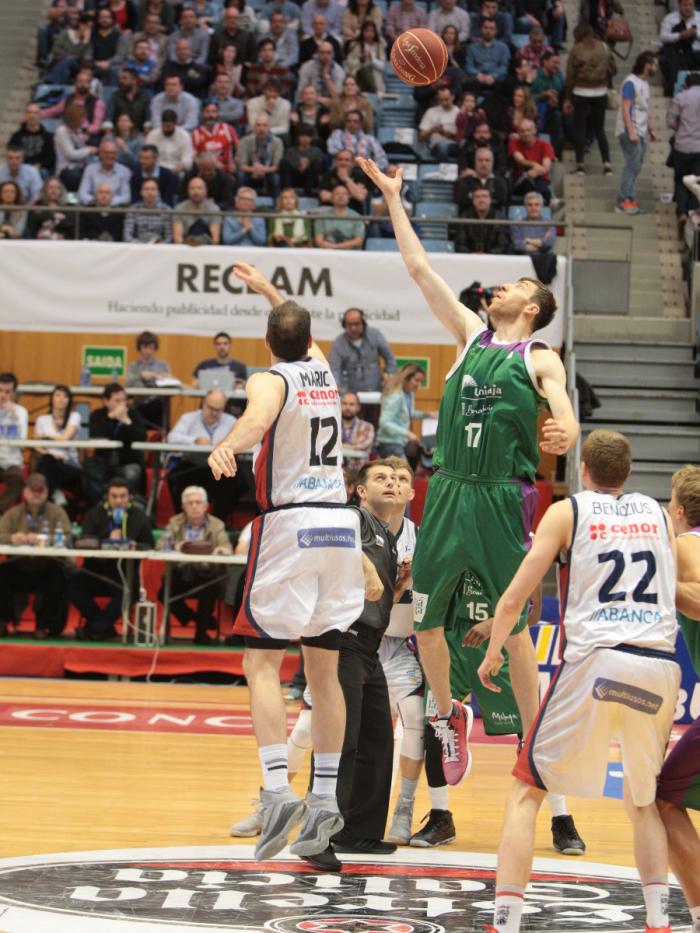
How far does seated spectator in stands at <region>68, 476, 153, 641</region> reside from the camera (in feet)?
40.1

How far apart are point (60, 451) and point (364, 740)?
7.32m

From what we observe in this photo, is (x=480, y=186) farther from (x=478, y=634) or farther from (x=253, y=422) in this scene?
(x=253, y=422)

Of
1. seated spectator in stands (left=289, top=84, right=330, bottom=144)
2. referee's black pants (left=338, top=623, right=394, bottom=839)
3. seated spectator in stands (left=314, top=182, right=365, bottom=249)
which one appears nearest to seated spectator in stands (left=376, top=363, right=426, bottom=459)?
seated spectator in stands (left=314, top=182, right=365, bottom=249)

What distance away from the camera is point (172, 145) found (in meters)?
16.3

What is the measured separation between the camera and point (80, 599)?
494 inches

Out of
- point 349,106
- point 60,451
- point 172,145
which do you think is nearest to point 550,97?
point 349,106

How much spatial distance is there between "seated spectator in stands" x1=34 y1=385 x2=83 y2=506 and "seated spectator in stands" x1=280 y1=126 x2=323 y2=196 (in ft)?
13.4

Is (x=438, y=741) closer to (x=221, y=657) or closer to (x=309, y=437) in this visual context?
(x=309, y=437)

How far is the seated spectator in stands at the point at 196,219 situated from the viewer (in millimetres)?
14625

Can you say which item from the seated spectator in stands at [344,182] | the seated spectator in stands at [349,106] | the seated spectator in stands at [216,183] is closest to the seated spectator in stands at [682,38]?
the seated spectator in stands at [349,106]

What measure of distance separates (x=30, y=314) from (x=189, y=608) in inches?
144

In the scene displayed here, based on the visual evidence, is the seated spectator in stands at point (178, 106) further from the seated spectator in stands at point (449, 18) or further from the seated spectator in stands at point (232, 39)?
the seated spectator in stands at point (449, 18)

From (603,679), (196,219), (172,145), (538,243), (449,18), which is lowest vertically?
(603,679)

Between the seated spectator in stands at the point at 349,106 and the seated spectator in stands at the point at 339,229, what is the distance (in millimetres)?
1817
